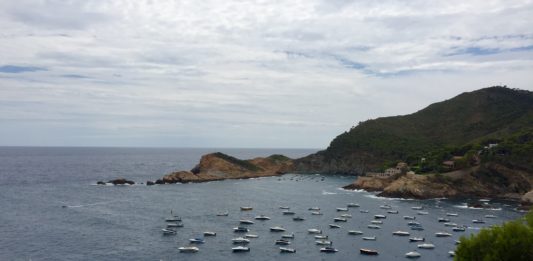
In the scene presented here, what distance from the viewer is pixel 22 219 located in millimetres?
100125

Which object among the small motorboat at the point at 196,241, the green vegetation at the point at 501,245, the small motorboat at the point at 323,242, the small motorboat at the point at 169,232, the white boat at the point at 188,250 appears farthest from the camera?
the small motorboat at the point at 169,232

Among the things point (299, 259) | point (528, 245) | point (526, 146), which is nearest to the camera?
point (528, 245)

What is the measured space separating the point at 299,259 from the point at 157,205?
5835 cm

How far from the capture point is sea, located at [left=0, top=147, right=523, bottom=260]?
7625 cm

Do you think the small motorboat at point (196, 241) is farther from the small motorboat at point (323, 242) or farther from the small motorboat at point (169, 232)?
the small motorboat at point (323, 242)

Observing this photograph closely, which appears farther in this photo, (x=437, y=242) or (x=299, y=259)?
(x=437, y=242)

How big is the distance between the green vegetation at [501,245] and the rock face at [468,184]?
325ft

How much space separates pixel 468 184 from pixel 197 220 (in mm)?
85196

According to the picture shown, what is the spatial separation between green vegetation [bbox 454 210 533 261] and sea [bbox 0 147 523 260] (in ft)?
99.1

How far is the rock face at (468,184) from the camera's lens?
468 feet

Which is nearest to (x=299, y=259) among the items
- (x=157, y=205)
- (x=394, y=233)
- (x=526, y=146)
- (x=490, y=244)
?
(x=394, y=233)

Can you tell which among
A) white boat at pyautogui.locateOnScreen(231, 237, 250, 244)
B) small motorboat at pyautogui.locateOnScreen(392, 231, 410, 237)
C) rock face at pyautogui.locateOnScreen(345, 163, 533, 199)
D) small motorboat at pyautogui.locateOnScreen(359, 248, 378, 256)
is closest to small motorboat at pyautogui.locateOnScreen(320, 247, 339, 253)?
small motorboat at pyautogui.locateOnScreen(359, 248, 378, 256)

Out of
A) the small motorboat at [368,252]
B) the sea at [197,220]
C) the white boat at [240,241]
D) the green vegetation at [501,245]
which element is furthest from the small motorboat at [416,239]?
the green vegetation at [501,245]

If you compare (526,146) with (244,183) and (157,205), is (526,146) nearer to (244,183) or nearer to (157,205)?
(244,183)
